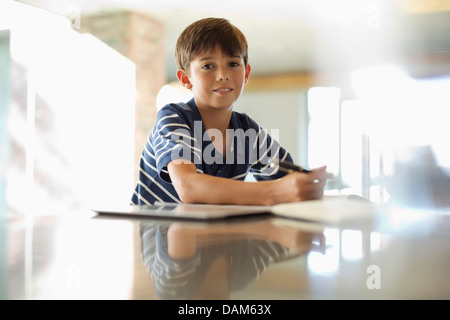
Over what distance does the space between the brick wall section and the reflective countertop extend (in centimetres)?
331

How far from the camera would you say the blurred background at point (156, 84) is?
3268mm

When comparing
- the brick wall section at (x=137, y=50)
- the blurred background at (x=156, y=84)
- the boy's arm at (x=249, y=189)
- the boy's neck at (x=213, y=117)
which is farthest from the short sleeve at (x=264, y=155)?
the brick wall section at (x=137, y=50)

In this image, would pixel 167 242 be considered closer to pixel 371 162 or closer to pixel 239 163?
pixel 239 163

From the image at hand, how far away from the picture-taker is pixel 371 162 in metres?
5.72

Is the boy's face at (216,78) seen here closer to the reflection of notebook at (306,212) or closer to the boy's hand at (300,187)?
the boy's hand at (300,187)

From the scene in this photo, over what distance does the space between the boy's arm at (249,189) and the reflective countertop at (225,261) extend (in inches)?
7.1

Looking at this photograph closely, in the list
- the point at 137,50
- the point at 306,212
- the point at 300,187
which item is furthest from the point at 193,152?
the point at 137,50

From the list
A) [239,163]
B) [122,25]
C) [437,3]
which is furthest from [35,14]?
[437,3]

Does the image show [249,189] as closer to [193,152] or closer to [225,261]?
[193,152]

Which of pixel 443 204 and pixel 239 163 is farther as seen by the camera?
pixel 443 204

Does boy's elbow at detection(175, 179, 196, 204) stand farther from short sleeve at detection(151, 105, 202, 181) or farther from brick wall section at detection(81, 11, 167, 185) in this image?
brick wall section at detection(81, 11, 167, 185)

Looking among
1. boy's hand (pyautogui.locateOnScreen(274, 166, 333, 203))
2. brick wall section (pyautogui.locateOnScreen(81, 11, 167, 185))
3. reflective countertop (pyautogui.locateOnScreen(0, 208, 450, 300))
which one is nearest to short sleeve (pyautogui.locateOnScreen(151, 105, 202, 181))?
boy's hand (pyautogui.locateOnScreen(274, 166, 333, 203))

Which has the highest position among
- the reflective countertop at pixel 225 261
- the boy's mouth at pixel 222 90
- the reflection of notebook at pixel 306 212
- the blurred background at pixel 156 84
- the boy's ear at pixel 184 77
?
the blurred background at pixel 156 84

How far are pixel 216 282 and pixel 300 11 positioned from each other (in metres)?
3.98
